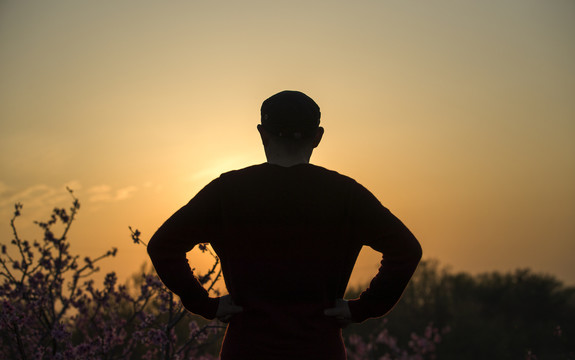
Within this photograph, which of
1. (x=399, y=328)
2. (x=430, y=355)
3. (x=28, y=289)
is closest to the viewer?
(x=28, y=289)

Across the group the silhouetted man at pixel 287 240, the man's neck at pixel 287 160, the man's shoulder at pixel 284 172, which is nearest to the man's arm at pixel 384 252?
the silhouetted man at pixel 287 240

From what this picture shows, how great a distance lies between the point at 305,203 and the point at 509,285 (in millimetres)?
18028

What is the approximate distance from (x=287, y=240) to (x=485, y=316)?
17120mm

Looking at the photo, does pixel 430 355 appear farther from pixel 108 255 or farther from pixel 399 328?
pixel 108 255

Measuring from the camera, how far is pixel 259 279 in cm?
243

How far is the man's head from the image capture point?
100 inches

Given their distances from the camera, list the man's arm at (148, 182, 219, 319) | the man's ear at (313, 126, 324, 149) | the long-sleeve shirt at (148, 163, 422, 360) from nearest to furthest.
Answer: the long-sleeve shirt at (148, 163, 422, 360)
the man's arm at (148, 182, 219, 319)
the man's ear at (313, 126, 324, 149)

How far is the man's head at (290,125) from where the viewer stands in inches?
100

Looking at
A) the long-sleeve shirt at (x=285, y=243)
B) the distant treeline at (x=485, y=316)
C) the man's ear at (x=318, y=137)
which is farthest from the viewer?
the distant treeline at (x=485, y=316)

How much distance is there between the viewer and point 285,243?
7.93ft

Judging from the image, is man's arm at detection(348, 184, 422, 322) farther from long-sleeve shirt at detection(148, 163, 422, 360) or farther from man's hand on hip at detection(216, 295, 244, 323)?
man's hand on hip at detection(216, 295, 244, 323)

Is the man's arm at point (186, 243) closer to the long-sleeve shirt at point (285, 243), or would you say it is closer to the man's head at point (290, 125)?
the long-sleeve shirt at point (285, 243)

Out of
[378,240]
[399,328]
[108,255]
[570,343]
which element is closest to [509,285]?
[570,343]

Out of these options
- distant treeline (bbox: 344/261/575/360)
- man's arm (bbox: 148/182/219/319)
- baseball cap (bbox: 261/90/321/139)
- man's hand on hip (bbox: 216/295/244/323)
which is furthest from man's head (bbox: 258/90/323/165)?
distant treeline (bbox: 344/261/575/360)
